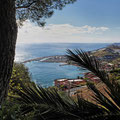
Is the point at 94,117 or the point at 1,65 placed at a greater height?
the point at 1,65

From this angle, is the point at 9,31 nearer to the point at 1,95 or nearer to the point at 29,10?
the point at 1,95

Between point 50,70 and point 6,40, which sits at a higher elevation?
point 6,40

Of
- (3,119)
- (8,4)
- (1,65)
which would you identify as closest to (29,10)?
(8,4)

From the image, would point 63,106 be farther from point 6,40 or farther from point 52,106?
point 6,40

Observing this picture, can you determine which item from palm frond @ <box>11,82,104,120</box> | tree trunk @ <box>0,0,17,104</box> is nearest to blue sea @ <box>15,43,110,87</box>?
palm frond @ <box>11,82,104,120</box>

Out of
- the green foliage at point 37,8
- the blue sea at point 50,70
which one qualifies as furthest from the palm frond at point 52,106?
the green foliage at point 37,8

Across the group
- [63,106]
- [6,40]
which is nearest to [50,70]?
[6,40]

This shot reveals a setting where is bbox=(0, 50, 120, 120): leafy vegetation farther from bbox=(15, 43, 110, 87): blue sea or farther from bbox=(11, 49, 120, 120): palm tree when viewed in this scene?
bbox=(15, 43, 110, 87): blue sea

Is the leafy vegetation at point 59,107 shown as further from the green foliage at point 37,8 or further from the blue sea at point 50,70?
the green foliage at point 37,8
